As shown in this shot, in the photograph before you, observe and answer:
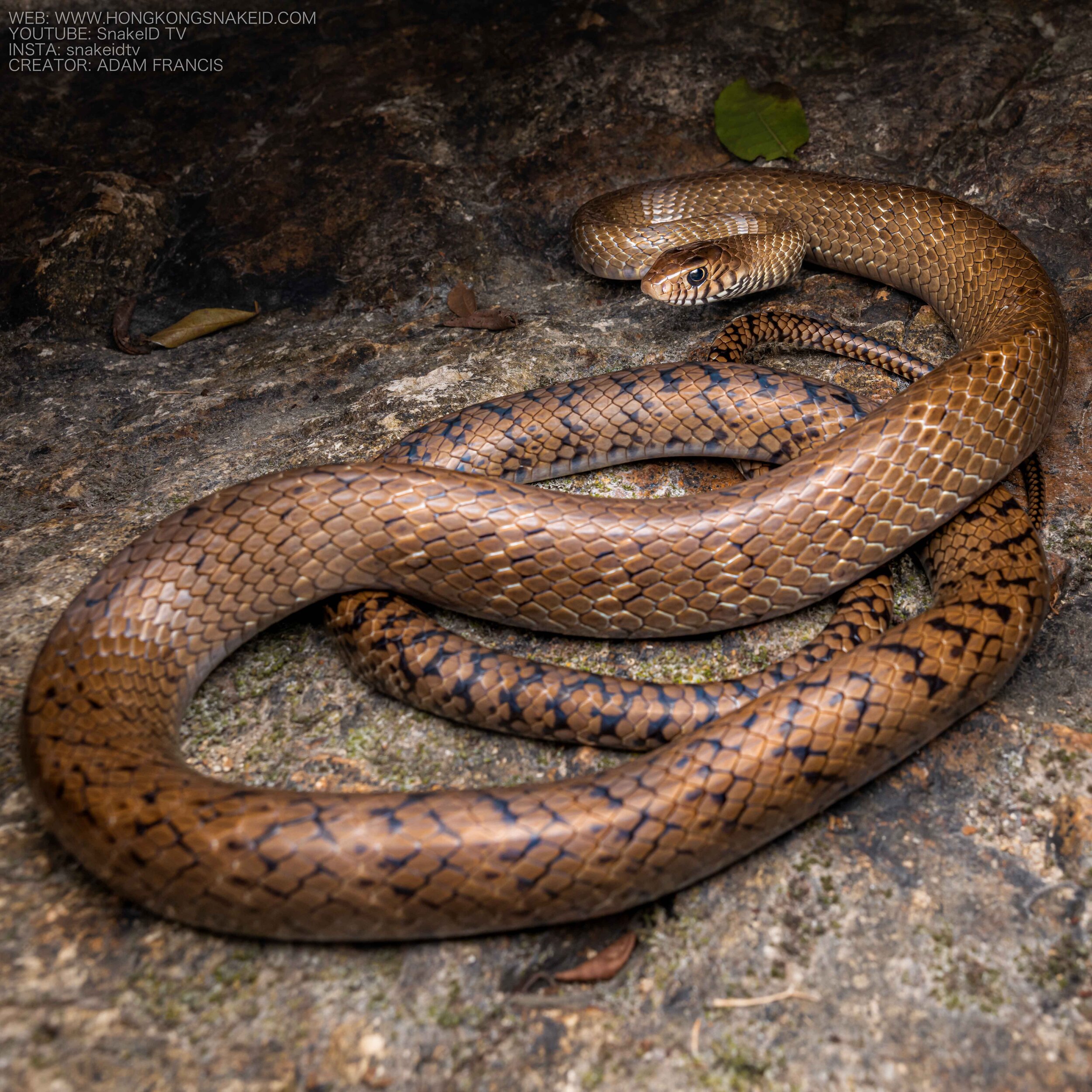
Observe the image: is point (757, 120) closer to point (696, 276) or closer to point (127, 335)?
point (696, 276)

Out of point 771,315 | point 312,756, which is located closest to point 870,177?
point 771,315

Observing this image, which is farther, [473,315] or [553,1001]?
[473,315]

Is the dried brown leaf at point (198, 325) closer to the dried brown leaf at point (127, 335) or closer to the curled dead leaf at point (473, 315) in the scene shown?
the dried brown leaf at point (127, 335)

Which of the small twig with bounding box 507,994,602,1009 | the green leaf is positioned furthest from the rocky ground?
the green leaf

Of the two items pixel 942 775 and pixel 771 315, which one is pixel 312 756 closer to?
pixel 942 775

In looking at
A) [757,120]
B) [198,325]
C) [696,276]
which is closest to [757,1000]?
[696,276]

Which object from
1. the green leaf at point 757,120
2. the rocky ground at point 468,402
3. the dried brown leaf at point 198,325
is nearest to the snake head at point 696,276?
the rocky ground at point 468,402
